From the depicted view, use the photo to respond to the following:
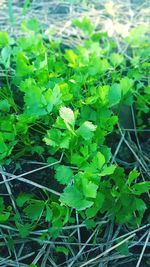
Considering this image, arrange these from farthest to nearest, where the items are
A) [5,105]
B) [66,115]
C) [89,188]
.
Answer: [5,105] → [66,115] → [89,188]

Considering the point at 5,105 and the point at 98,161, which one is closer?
the point at 98,161

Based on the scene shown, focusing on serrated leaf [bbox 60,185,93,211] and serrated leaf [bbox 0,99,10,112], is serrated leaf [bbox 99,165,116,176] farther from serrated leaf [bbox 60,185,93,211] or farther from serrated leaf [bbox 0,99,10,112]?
serrated leaf [bbox 0,99,10,112]

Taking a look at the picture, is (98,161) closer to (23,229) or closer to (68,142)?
(68,142)

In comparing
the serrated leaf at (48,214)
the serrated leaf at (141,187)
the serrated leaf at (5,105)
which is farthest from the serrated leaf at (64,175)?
the serrated leaf at (5,105)

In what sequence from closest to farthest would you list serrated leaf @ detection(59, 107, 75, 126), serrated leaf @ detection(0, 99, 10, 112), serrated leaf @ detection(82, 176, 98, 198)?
serrated leaf @ detection(82, 176, 98, 198)
serrated leaf @ detection(59, 107, 75, 126)
serrated leaf @ detection(0, 99, 10, 112)

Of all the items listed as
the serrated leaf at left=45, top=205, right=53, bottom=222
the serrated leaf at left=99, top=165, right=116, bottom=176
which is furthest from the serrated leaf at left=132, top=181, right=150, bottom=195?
the serrated leaf at left=45, top=205, right=53, bottom=222

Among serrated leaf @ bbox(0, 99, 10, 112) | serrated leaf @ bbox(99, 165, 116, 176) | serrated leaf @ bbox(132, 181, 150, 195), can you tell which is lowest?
Answer: serrated leaf @ bbox(132, 181, 150, 195)

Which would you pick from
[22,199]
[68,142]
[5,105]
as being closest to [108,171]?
[68,142]

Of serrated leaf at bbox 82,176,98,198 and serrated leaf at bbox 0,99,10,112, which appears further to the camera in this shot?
serrated leaf at bbox 0,99,10,112

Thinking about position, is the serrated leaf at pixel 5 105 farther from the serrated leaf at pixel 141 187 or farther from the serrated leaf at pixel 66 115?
the serrated leaf at pixel 141 187
